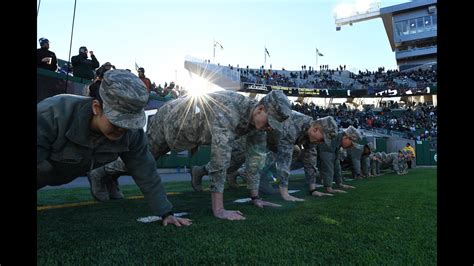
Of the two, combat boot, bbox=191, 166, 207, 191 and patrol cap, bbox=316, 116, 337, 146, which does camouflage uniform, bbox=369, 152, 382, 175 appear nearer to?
patrol cap, bbox=316, 116, 337, 146

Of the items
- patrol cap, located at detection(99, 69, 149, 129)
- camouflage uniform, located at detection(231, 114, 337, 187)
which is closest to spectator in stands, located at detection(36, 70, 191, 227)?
patrol cap, located at detection(99, 69, 149, 129)

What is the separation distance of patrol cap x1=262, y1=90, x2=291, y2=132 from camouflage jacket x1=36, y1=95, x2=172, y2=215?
1585 mm

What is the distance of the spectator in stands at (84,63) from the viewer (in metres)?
7.79

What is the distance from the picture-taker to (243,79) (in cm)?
4766

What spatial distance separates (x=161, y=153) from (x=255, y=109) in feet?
5.09

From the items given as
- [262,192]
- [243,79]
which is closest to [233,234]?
[262,192]

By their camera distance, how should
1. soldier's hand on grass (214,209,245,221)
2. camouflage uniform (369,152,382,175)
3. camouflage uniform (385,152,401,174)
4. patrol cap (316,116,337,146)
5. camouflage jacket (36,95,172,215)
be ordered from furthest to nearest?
camouflage uniform (385,152,401,174) → camouflage uniform (369,152,382,175) → patrol cap (316,116,337,146) → soldier's hand on grass (214,209,245,221) → camouflage jacket (36,95,172,215)

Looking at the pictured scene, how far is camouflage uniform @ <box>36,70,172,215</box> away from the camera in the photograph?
7.79 feet

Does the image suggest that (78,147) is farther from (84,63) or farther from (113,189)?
(84,63)

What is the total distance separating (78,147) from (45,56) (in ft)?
20.9

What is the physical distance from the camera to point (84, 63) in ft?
26.2

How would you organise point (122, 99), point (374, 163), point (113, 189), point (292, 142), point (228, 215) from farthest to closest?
1. point (374, 163)
2. point (292, 142)
3. point (113, 189)
4. point (228, 215)
5. point (122, 99)

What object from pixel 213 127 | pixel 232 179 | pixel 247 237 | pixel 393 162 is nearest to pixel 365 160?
pixel 393 162
